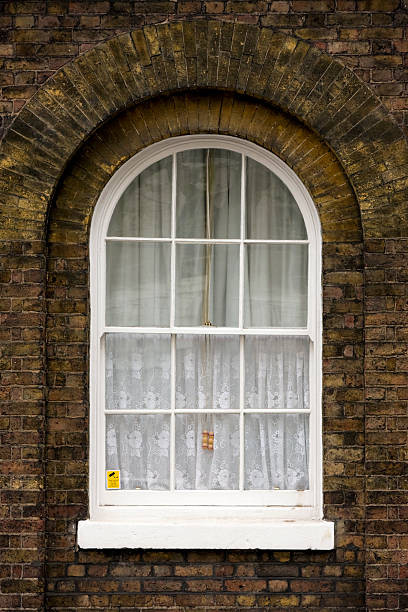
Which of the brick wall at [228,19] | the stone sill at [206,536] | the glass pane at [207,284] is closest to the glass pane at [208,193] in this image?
the glass pane at [207,284]

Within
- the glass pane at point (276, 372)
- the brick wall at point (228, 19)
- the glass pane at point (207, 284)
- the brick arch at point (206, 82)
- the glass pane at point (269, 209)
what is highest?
the brick wall at point (228, 19)

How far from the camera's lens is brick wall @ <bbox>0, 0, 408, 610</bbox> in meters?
4.38

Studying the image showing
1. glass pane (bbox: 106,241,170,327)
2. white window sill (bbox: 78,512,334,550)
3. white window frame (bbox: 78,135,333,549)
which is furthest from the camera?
glass pane (bbox: 106,241,170,327)

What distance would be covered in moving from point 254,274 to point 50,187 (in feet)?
4.76

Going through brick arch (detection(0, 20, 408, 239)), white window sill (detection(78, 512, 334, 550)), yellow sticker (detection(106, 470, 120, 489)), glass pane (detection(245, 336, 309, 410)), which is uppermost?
brick arch (detection(0, 20, 408, 239))

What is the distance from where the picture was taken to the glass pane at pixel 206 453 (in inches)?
182

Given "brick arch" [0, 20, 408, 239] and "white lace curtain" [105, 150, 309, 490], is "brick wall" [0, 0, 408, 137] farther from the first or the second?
"white lace curtain" [105, 150, 309, 490]

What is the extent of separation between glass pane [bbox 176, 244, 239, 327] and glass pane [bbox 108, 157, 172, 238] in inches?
8.8

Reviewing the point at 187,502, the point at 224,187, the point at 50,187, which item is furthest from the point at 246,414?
the point at 50,187

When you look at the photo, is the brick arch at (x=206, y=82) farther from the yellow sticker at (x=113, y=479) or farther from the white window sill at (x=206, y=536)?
the white window sill at (x=206, y=536)

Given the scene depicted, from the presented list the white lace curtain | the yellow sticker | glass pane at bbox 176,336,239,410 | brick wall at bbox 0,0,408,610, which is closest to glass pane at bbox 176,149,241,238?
the white lace curtain

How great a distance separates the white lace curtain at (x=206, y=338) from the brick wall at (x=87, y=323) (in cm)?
24

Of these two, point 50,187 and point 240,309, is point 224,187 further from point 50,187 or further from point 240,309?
point 50,187

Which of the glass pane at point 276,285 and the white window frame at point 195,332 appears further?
the glass pane at point 276,285
